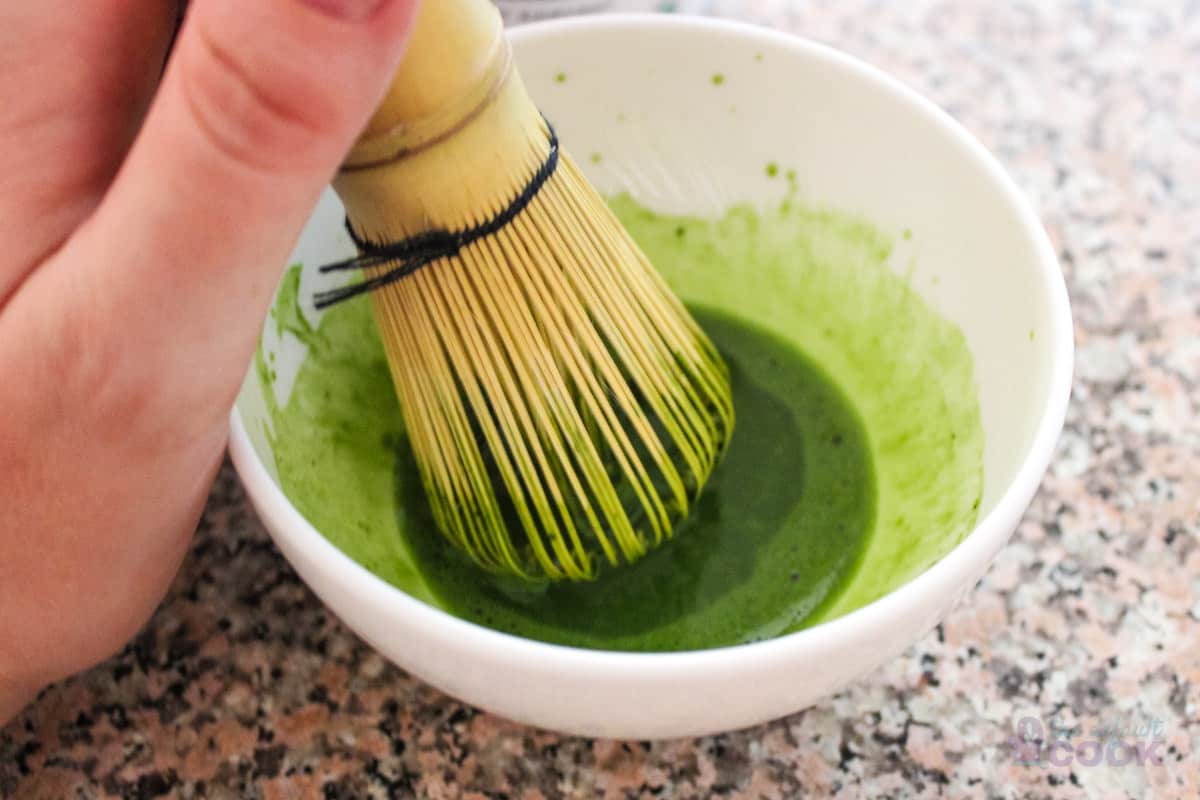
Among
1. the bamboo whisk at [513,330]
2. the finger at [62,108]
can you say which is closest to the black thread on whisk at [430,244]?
the bamboo whisk at [513,330]

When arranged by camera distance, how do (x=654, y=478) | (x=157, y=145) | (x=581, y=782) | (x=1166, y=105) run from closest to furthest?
(x=157, y=145) < (x=581, y=782) < (x=654, y=478) < (x=1166, y=105)

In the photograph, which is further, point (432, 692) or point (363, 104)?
point (432, 692)

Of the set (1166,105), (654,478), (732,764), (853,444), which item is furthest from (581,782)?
(1166,105)

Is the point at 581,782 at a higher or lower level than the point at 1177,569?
lower

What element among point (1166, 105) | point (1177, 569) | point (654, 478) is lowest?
point (654, 478)

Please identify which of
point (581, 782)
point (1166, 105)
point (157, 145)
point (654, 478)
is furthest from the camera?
point (1166, 105)

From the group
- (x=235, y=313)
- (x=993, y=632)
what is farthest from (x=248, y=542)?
(x=993, y=632)

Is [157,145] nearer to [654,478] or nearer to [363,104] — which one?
[363,104]

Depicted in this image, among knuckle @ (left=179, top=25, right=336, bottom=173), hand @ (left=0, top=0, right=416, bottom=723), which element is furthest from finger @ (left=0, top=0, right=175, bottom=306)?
knuckle @ (left=179, top=25, right=336, bottom=173)

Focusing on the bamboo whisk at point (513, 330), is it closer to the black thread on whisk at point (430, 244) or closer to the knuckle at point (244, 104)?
the black thread on whisk at point (430, 244)
